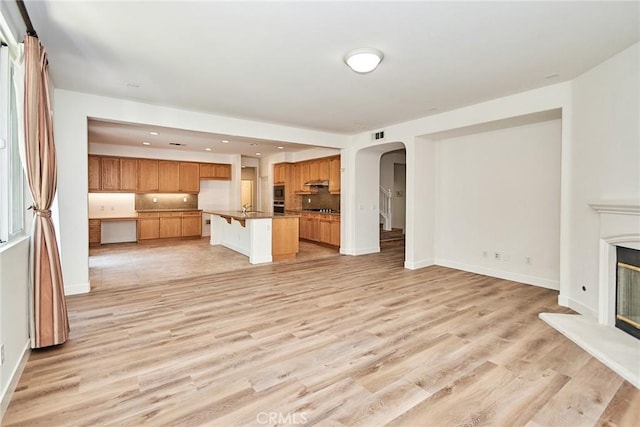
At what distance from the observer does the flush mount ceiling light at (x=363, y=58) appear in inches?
115

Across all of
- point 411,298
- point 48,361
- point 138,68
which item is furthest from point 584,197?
point 48,361

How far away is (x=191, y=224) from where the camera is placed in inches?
373

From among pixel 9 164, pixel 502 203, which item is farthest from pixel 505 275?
pixel 9 164

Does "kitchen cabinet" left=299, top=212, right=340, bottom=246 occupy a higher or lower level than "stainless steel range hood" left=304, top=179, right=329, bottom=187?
lower

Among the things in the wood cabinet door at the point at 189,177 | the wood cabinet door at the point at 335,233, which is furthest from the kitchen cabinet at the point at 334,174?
the wood cabinet door at the point at 189,177

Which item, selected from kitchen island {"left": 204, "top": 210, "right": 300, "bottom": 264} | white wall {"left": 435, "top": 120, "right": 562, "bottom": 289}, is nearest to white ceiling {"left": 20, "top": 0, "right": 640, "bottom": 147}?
white wall {"left": 435, "top": 120, "right": 562, "bottom": 289}

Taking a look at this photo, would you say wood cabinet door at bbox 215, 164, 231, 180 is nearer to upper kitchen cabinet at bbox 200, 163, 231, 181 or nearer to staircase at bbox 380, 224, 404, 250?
upper kitchen cabinet at bbox 200, 163, 231, 181

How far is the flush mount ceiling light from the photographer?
2.92 metres

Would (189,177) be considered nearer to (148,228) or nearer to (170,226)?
(170,226)

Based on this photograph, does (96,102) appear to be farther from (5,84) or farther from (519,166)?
(519,166)

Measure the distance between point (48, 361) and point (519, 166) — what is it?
601 centimetres

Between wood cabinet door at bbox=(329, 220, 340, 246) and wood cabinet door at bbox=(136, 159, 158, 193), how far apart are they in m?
5.18

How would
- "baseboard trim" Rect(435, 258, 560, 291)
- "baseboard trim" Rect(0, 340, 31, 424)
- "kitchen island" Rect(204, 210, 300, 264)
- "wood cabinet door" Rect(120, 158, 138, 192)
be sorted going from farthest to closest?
"wood cabinet door" Rect(120, 158, 138, 192) < "kitchen island" Rect(204, 210, 300, 264) < "baseboard trim" Rect(435, 258, 560, 291) < "baseboard trim" Rect(0, 340, 31, 424)

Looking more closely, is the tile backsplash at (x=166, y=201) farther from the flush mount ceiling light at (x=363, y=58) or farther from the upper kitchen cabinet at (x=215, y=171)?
the flush mount ceiling light at (x=363, y=58)
